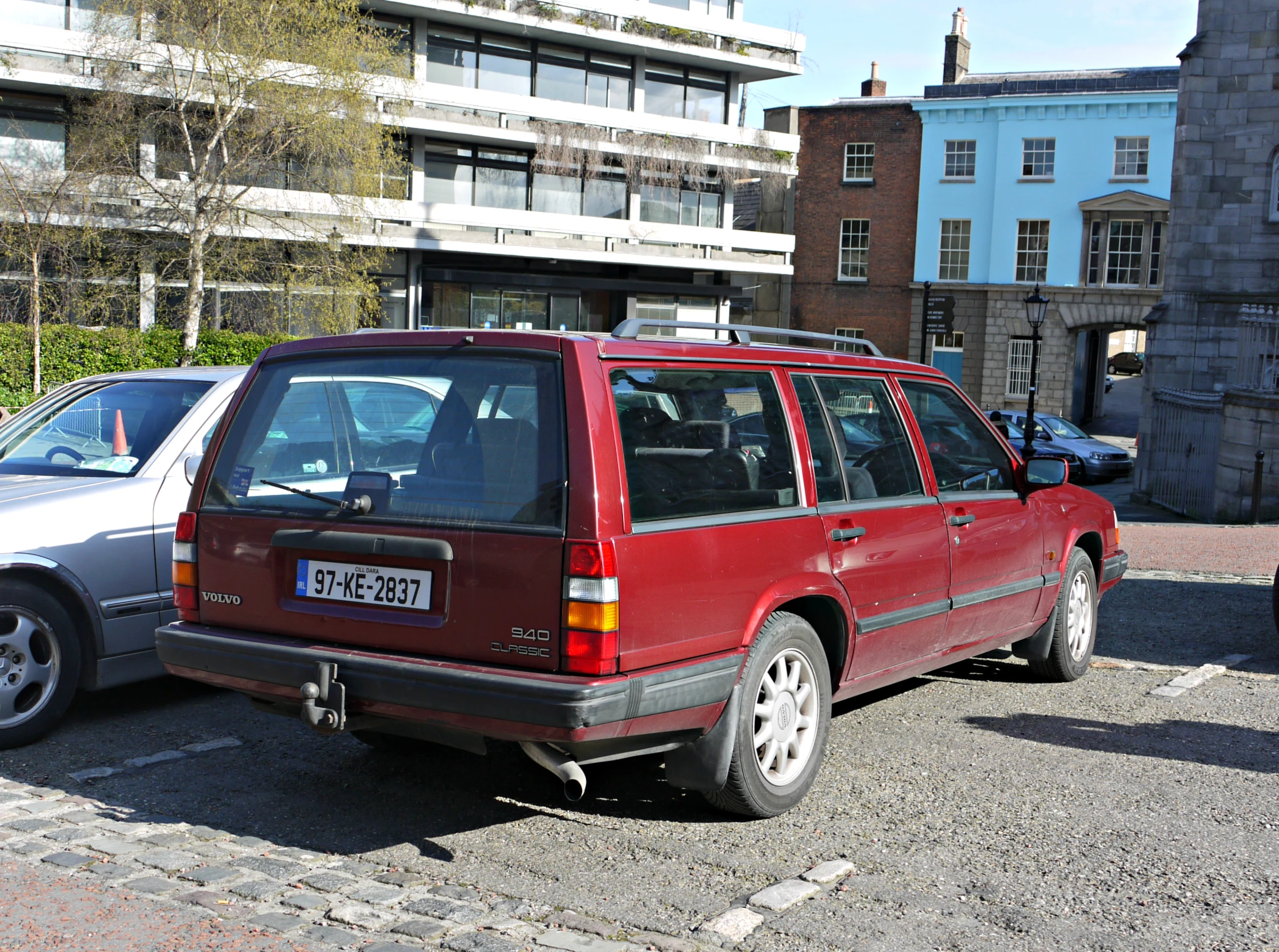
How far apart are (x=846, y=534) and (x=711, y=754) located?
116 centimetres

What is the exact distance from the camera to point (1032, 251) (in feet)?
145

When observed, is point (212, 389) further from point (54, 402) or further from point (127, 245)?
point (127, 245)

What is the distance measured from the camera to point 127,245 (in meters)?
30.0

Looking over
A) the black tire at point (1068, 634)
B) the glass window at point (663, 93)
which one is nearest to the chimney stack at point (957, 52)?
the glass window at point (663, 93)

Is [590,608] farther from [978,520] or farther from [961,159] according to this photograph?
[961,159]

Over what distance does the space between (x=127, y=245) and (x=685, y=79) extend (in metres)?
21.0

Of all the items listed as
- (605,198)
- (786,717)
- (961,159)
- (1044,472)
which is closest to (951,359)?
(961,159)

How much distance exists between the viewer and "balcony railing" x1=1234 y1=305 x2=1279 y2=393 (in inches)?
765

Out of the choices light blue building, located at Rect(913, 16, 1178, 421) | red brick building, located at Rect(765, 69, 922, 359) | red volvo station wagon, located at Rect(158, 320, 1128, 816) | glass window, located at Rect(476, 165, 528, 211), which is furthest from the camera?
red brick building, located at Rect(765, 69, 922, 359)

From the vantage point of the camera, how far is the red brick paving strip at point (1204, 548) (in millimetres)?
12609

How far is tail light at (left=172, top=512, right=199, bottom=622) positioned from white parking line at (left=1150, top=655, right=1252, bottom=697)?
5.17 meters

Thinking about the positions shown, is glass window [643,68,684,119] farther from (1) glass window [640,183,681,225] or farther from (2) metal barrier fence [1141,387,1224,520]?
(2) metal barrier fence [1141,387,1224,520]

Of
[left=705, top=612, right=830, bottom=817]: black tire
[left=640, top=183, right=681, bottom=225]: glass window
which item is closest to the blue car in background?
[left=640, top=183, right=681, bottom=225]: glass window

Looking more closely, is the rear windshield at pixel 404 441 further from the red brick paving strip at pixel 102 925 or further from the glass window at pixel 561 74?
the glass window at pixel 561 74
